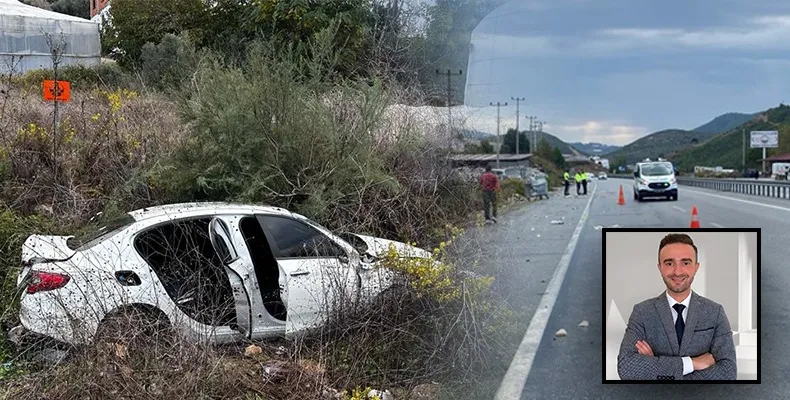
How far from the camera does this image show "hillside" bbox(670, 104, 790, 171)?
2.25m

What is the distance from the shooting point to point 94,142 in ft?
21.7

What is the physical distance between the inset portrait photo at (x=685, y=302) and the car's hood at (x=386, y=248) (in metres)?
2.25

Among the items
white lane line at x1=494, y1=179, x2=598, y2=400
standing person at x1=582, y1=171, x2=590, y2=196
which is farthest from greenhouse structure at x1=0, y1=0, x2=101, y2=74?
standing person at x1=582, y1=171, x2=590, y2=196

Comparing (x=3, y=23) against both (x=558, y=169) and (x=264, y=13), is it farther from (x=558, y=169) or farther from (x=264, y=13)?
(x=558, y=169)

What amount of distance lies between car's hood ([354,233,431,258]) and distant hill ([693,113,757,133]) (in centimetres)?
221

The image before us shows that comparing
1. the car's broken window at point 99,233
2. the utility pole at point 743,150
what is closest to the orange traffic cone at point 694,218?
the utility pole at point 743,150

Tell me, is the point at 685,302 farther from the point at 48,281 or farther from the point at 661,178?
the point at 48,281

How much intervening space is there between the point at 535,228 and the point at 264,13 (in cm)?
422

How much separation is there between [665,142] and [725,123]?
Answer: 21 cm

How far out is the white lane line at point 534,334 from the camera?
2.55m

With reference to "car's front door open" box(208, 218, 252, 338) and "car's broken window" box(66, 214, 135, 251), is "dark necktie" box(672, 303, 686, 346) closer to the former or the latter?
"car's front door open" box(208, 218, 252, 338)

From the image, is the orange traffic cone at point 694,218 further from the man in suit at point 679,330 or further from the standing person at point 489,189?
the standing person at point 489,189

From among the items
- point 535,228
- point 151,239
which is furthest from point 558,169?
point 151,239

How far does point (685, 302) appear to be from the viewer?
198 centimetres
